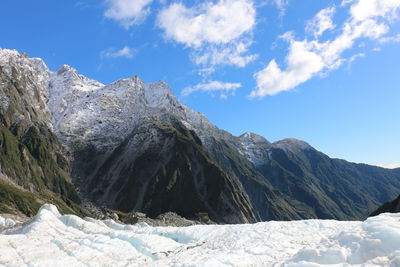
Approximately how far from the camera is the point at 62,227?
5481 cm

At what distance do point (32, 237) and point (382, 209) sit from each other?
119 meters

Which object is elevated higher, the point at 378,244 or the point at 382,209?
the point at 382,209

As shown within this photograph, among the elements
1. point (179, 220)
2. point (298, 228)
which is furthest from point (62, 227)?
point (179, 220)

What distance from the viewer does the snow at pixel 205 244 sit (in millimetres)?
24562

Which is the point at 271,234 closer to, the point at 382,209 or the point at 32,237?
the point at 32,237

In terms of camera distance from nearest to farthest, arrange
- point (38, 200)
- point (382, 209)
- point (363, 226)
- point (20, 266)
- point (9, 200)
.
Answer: point (363, 226), point (20, 266), point (382, 209), point (9, 200), point (38, 200)

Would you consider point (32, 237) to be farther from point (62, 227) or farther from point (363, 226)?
point (363, 226)

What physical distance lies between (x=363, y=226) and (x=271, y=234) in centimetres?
1888

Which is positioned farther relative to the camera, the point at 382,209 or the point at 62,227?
the point at 382,209

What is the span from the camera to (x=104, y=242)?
48.6 meters

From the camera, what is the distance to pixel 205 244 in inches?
1842

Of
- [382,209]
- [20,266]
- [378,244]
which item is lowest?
[20,266]

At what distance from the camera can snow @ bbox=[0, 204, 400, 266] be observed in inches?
967

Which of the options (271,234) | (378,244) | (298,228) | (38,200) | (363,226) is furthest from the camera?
(38,200)
